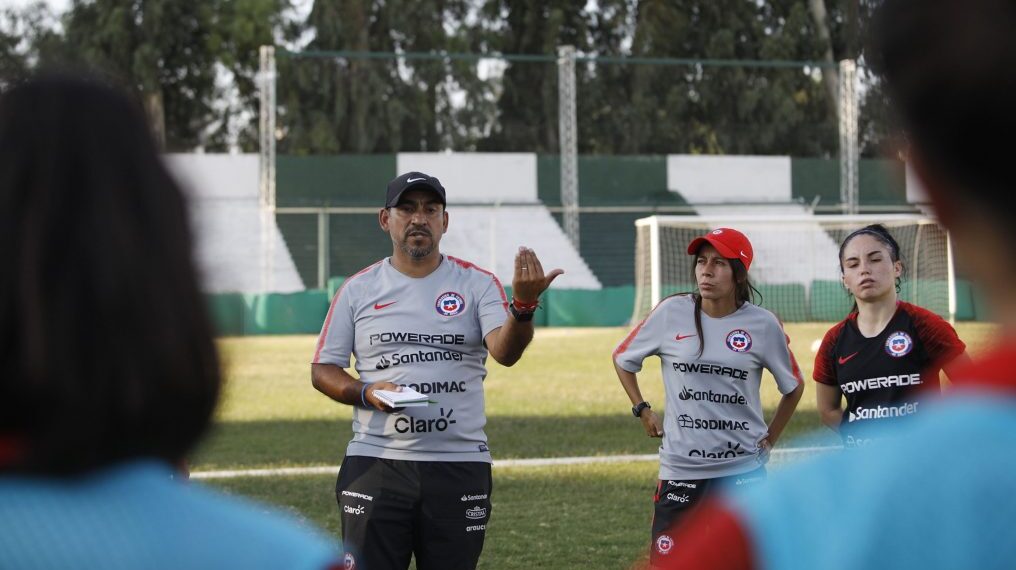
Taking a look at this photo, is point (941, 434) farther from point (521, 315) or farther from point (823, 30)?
point (823, 30)

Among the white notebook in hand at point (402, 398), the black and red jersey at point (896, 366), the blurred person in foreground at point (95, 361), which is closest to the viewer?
the blurred person in foreground at point (95, 361)

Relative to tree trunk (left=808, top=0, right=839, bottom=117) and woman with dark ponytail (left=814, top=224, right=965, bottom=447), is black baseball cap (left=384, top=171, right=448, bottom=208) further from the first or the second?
tree trunk (left=808, top=0, right=839, bottom=117)

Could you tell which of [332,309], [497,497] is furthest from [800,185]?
[332,309]

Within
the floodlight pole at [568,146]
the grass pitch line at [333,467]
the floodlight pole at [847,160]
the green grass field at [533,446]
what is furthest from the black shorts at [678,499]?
the floodlight pole at [847,160]

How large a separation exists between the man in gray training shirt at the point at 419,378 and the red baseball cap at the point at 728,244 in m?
1.06

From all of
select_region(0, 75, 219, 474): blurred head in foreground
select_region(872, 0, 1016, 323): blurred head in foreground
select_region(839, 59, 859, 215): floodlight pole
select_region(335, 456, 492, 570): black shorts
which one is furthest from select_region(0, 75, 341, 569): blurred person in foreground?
select_region(839, 59, 859, 215): floodlight pole

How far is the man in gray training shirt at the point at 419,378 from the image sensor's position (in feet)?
17.1

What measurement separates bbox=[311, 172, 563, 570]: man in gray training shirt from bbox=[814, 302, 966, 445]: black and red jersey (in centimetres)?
155

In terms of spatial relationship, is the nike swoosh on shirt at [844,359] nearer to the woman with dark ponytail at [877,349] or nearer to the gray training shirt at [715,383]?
the woman with dark ponytail at [877,349]

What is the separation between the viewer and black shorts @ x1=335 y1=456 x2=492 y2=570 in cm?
518

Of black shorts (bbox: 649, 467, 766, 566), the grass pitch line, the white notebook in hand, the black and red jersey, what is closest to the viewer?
the white notebook in hand

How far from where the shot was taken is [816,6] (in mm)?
48875

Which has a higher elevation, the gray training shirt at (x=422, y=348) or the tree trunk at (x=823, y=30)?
the tree trunk at (x=823, y=30)

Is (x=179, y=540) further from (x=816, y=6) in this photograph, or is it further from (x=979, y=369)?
(x=816, y=6)
